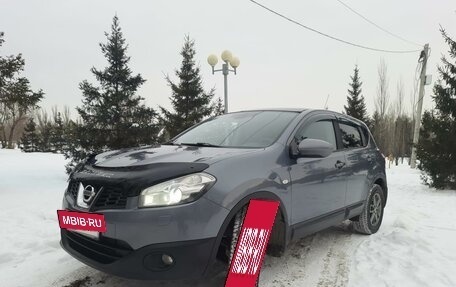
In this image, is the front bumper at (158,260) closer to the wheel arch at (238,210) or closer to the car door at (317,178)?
the wheel arch at (238,210)

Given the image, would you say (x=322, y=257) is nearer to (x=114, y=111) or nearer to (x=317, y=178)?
(x=317, y=178)

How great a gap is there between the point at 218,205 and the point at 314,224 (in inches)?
61.4

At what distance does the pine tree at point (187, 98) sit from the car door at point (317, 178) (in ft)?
43.4

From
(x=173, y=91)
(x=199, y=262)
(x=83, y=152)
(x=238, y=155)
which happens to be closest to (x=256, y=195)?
(x=238, y=155)

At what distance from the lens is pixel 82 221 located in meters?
2.76

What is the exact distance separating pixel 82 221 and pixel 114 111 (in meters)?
9.94

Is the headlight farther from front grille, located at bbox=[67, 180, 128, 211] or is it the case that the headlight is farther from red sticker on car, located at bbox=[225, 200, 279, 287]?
red sticker on car, located at bbox=[225, 200, 279, 287]

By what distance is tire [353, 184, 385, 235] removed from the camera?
16.8ft

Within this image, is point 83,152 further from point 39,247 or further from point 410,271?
point 410,271

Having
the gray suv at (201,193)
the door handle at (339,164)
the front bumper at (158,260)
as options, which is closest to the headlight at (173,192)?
the gray suv at (201,193)

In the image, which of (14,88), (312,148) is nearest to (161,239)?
(312,148)

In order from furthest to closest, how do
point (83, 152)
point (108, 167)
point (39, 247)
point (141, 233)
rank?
point (83, 152)
point (39, 247)
point (108, 167)
point (141, 233)

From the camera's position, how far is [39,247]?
4402mm

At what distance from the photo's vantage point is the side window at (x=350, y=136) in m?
4.82
